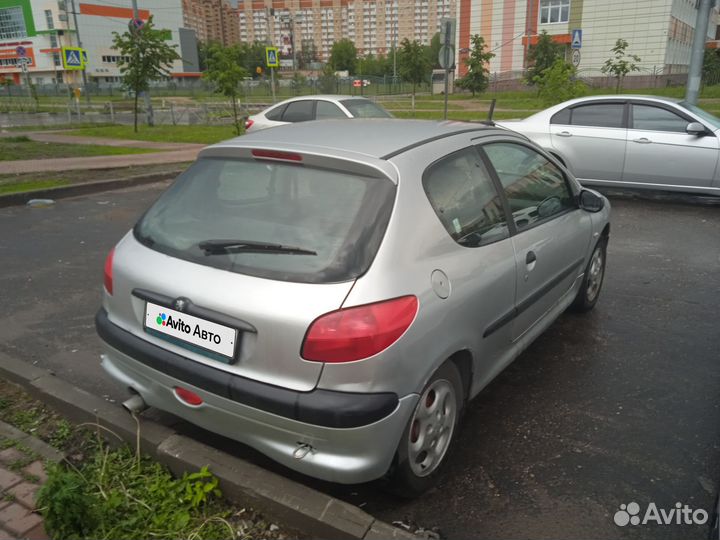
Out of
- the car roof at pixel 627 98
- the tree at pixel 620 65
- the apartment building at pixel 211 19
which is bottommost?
the car roof at pixel 627 98

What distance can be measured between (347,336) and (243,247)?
670 millimetres

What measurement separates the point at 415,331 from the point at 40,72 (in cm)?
10599

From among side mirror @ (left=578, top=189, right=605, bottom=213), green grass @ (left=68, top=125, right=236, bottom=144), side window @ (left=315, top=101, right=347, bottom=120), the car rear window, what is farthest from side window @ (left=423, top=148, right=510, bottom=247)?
green grass @ (left=68, top=125, right=236, bottom=144)

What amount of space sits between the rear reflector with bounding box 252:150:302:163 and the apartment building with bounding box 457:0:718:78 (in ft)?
158

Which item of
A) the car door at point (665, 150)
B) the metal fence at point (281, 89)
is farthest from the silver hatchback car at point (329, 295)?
the metal fence at point (281, 89)

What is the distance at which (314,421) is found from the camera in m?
2.35

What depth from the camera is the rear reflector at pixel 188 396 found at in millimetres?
2650

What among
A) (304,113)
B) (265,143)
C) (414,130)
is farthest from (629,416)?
(304,113)

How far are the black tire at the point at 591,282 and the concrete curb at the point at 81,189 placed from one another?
8371 millimetres

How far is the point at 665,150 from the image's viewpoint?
888 cm

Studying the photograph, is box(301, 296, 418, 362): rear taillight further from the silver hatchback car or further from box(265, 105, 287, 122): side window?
box(265, 105, 287, 122): side window

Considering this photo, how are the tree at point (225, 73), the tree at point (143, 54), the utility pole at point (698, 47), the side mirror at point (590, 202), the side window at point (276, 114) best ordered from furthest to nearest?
the tree at point (143, 54) → the tree at point (225, 73) → the side window at point (276, 114) → the utility pole at point (698, 47) → the side mirror at point (590, 202)

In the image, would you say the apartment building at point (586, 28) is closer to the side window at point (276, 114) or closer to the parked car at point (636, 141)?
the side window at point (276, 114)

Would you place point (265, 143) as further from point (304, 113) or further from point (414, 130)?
point (304, 113)
